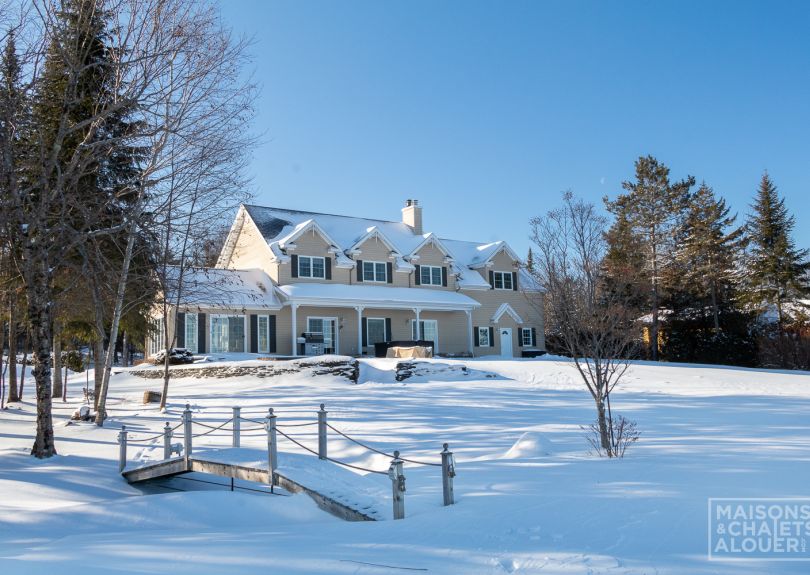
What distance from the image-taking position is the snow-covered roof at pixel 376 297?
100 ft

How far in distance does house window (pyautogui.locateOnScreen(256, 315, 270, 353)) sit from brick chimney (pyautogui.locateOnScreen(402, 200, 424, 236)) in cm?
1223

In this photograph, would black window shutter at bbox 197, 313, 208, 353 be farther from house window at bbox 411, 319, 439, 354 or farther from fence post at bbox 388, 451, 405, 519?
fence post at bbox 388, 451, 405, 519

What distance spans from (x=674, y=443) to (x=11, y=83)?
13.5 m

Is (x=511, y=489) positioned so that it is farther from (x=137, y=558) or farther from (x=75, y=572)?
(x=75, y=572)

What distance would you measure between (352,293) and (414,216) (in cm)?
903

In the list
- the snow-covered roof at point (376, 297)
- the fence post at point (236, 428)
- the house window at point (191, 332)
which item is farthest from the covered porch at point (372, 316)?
the fence post at point (236, 428)

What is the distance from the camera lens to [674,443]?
11.3 meters

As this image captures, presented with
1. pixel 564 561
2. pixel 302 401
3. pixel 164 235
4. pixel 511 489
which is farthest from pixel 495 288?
pixel 564 561

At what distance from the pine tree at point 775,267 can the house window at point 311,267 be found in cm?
2550

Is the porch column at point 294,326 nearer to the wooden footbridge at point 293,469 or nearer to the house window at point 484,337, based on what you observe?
the house window at point 484,337

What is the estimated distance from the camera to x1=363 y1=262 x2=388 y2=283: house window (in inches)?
1355

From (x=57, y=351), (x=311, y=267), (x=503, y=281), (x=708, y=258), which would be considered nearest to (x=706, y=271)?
(x=708, y=258)

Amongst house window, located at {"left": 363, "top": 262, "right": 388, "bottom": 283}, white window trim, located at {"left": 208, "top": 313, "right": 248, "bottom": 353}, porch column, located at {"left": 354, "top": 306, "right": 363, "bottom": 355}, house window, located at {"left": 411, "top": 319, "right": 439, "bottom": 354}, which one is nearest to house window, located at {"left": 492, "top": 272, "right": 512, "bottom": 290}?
house window, located at {"left": 411, "top": 319, "right": 439, "bottom": 354}

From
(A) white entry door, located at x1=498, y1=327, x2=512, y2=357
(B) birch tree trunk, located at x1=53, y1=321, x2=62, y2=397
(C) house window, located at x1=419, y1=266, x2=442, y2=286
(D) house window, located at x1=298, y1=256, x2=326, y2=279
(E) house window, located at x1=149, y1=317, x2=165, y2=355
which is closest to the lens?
(B) birch tree trunk, located at x1=53, y1=321, x2=62, y2=397
